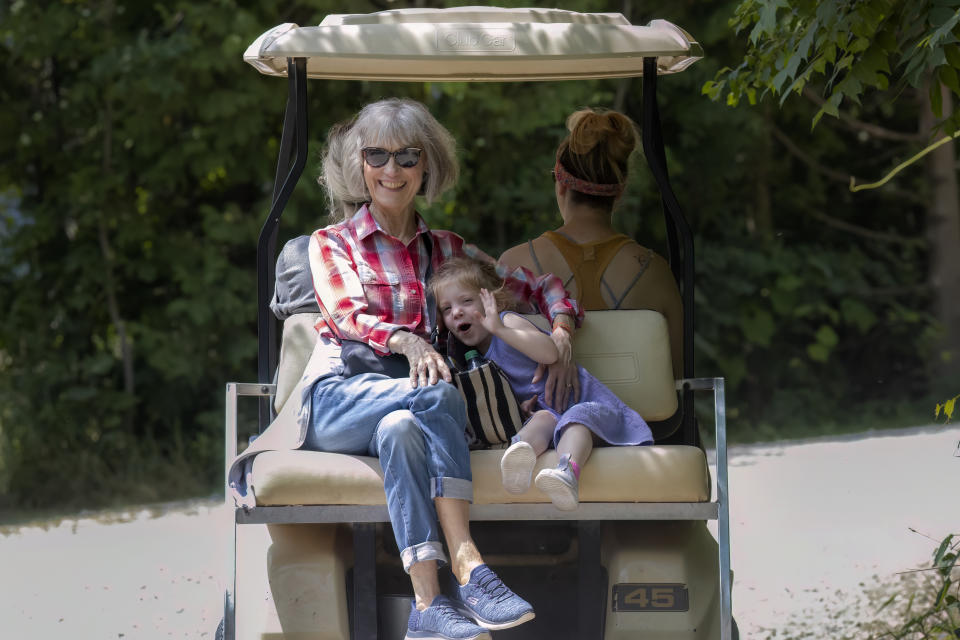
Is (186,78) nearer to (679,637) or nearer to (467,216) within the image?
(467,216)

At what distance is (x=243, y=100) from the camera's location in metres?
8.19

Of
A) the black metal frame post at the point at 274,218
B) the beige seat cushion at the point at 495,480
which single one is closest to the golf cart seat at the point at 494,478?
the beige seat cushion at the point at 495,480

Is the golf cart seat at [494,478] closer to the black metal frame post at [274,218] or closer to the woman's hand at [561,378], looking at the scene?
A: the woman's hand at [561,378]

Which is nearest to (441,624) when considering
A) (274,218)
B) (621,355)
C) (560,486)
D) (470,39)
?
(560,486)

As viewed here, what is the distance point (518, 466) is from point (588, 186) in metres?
1.38

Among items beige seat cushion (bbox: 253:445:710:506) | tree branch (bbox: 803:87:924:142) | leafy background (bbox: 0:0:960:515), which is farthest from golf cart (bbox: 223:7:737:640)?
tree branch (bbox: 803:87:924:142)

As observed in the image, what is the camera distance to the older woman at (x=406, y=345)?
2.79 meters

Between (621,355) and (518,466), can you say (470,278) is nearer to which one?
(621,355)

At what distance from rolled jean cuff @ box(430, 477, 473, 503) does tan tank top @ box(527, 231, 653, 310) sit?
3.62 ft

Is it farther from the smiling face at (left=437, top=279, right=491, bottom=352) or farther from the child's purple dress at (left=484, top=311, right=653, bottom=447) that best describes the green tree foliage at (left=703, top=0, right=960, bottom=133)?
the smiling face at (left=437, top=279, right=491, bottom=352)

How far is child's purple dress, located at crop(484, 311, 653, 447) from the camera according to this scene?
3.05 metres

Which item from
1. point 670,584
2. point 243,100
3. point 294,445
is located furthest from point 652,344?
point 243,100

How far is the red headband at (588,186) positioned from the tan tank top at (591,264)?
0.18 metres

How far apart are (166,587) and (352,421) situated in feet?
8.10
